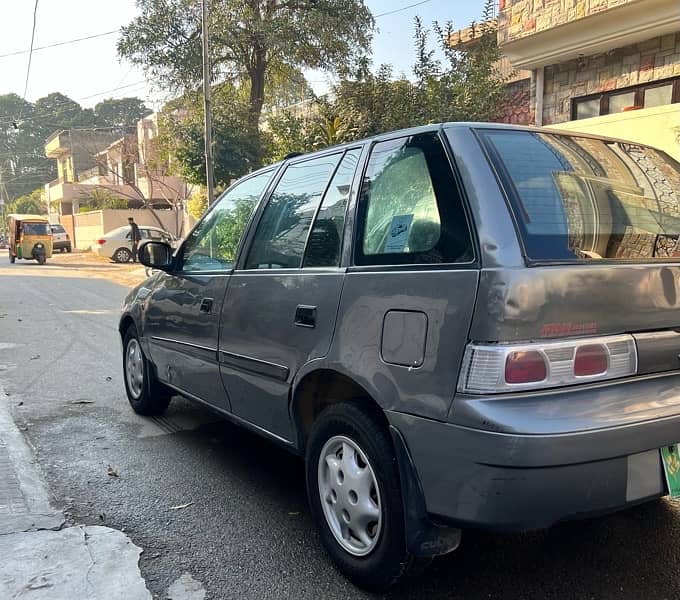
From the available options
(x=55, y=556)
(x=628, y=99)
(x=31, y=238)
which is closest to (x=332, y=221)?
(x=55, y=556)

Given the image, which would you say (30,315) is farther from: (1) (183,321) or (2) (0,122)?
(2) (0,122)

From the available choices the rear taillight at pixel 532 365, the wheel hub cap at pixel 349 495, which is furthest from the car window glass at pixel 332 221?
the rear taillight at pixel 532 365

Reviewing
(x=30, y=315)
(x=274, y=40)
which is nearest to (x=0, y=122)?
(x=274, y=40)

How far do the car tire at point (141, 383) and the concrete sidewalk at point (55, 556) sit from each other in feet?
4.18

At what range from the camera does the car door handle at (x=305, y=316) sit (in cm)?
287

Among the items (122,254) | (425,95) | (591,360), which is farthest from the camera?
(122,254)

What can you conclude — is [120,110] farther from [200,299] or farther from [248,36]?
[200,299]

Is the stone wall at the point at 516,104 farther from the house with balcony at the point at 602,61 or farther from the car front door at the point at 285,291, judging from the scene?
the car front door at the point at 285,291

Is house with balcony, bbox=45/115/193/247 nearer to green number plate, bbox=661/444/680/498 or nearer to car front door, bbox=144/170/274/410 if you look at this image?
car front door, bbox=144/170/274/410

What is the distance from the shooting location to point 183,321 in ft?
13.4

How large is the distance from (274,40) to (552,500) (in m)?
18.0

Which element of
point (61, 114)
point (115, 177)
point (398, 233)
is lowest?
point (398, 233)

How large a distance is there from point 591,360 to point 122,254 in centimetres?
2631

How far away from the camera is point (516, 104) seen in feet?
45.5
